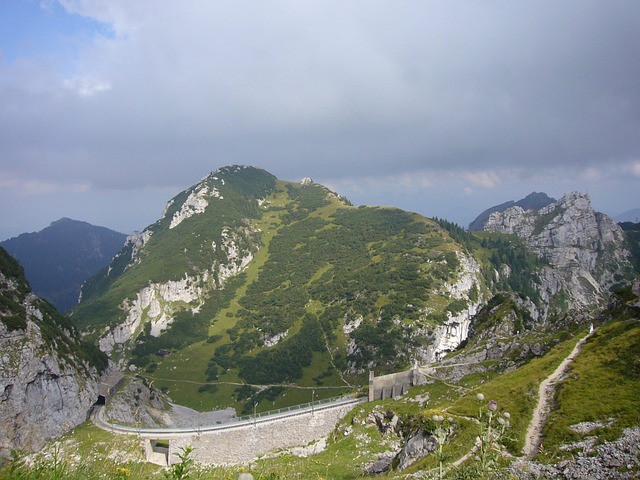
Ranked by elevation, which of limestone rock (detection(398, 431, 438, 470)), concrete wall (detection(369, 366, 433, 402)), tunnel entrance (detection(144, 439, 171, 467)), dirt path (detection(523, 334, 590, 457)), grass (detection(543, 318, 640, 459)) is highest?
grass (detection(543, 318, 640, 459))

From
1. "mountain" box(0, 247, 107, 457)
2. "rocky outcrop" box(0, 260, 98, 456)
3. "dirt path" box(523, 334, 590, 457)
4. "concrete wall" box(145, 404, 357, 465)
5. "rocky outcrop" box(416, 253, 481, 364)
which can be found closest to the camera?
"dirt path" box(523, 334, 590, 457)

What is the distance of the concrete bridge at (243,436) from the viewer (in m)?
68.2

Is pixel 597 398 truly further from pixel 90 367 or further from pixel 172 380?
pixel 172 380

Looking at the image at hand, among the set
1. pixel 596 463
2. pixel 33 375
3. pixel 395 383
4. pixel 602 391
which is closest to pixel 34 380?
pixel 33 375

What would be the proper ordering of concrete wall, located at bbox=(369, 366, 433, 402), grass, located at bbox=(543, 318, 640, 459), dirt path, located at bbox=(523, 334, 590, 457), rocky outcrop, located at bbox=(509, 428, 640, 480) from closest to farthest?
rocky outcrop, located at bbox=(509, 428, 640, 480), grass, located at bbox=(543, 318, 640, 459), dirt path, located at bbox=(523, 334, 590, 457), concrete wall, located at bbox=(369, 366, 433, 402)

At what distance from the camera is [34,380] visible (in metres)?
85.6

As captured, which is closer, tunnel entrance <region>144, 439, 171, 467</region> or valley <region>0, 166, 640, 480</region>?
valley <region>0, 166, 640, 480</region>

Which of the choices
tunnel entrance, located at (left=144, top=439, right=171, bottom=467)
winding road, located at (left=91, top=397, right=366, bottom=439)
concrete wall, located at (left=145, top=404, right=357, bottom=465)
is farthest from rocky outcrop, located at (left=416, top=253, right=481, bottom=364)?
tunnel entrance, located at (left=144, top=439, right=171, bottom=467)

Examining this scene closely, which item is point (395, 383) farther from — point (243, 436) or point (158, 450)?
point (158, 450)

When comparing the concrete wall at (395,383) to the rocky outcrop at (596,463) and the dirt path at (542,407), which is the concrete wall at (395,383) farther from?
the rocky outcrop at (596,463)

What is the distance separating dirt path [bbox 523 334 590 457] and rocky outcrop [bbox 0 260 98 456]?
8049cm

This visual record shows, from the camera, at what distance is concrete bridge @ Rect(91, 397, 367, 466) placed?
68188mm

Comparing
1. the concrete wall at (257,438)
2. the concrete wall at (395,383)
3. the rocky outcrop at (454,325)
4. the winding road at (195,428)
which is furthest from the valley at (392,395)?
the concrete wall at (395,383)

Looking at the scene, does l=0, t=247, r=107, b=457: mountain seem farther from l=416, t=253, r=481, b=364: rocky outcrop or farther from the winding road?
l=416, t=253, r=481, b=364: rocky outcrop
